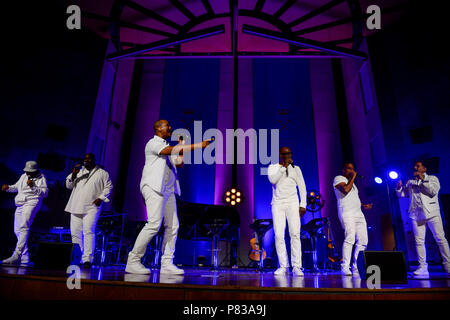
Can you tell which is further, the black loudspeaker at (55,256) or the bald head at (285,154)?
the bald head at (285,154)

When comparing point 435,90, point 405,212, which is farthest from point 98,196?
point 435,90

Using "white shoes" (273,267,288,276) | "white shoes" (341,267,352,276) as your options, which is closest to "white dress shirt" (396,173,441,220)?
"white shoes" (341,267,352,276)

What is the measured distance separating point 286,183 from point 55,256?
10.5ft

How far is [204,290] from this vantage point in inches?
77.7

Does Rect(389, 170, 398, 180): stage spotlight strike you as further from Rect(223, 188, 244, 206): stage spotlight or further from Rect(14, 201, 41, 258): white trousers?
Rect(14, 201, 41, 258): white trousers

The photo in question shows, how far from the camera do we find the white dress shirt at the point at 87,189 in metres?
4.40

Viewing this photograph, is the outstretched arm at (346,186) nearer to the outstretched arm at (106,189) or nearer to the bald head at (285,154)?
the bald head at (285,154)

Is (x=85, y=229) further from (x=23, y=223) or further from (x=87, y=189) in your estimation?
(x=23, y=223)

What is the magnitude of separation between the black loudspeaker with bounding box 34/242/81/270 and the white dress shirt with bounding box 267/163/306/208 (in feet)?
9.43

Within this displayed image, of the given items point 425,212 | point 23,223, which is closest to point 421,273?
point 425,212

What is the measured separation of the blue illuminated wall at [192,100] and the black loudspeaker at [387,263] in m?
6.69

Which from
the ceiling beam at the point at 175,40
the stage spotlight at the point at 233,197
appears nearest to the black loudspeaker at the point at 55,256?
the ceiling beam at the point at 175,40

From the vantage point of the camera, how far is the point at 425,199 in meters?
5.16
